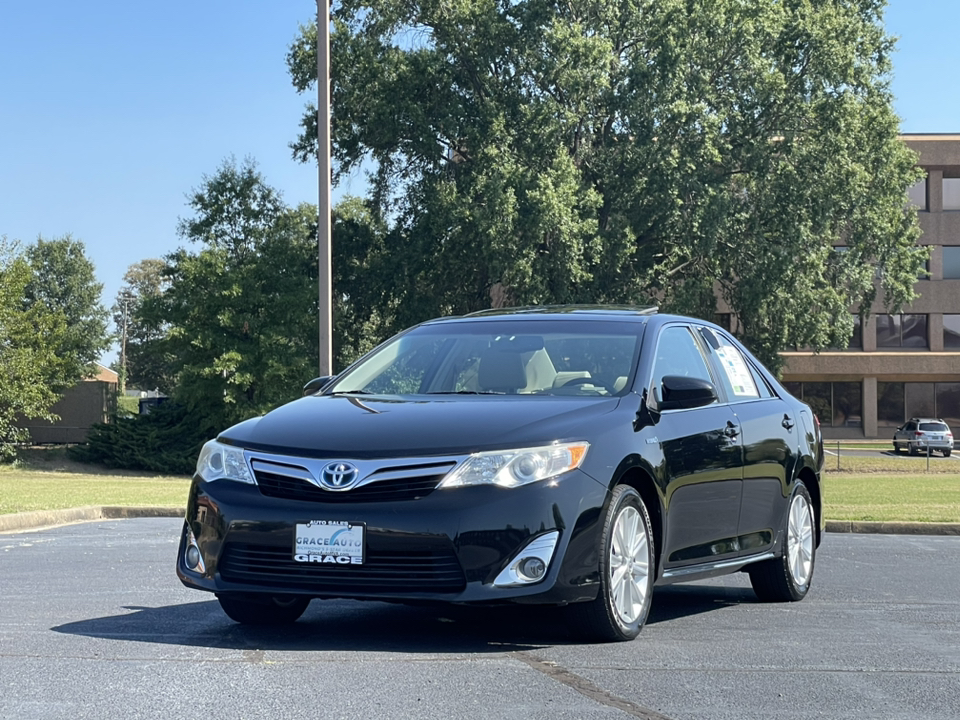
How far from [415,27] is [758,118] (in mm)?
9834

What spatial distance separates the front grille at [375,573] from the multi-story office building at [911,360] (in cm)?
6637

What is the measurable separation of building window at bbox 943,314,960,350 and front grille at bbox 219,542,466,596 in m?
70.0

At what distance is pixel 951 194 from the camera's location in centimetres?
7225

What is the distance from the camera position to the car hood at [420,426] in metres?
6.13

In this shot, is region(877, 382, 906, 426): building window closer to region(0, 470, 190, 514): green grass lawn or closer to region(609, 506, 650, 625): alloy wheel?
region(0, 470, 190, 514): green grass lawn

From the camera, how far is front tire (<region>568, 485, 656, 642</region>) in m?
6.29

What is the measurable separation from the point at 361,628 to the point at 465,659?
114 cm

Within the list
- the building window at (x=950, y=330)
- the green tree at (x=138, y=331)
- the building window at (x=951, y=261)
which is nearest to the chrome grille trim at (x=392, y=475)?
the building window at (x=950, y=330)

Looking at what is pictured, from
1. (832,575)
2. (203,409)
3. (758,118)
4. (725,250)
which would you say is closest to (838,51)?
(758,118)

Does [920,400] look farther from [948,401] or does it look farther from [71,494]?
[71,494]

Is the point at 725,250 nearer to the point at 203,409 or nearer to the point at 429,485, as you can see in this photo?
the point at 203,409

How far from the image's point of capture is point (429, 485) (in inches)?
237

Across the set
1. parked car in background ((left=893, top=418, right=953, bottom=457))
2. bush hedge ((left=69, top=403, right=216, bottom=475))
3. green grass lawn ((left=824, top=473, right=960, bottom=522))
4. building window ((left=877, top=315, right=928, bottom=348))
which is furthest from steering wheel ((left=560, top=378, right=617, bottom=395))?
building window ((left=877, top=315, right=928, bottom=348))

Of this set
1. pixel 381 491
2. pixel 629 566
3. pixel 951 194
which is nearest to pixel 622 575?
pixel 629 566
